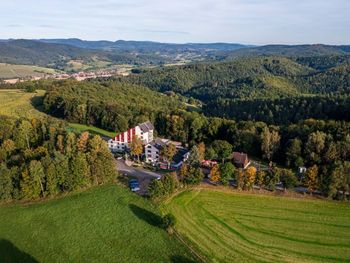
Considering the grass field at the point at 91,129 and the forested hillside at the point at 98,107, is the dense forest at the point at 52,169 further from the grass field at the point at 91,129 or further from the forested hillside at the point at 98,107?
the forested hillside at the point at 98,107

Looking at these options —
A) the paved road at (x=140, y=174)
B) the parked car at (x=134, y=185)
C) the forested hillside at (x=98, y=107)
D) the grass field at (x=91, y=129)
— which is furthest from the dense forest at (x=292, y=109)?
the parked car at (x=134, y=185)

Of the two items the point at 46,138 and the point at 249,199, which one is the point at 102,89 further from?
the point at 249,199

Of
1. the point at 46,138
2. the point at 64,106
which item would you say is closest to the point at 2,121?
the point at 46,138

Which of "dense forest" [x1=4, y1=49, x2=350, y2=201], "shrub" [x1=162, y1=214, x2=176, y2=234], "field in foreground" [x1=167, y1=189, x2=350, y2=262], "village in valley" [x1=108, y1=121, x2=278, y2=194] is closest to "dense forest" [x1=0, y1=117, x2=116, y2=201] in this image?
"village in valley" [x1=108, y1=121, x2=278, y2=194]

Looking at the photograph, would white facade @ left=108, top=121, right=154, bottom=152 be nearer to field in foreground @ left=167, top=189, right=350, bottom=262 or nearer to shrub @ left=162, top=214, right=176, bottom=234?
field in foreground @ left=167, top=189, right=350, bottom=262

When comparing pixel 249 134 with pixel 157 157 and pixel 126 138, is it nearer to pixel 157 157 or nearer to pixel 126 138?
pixel 157 157
